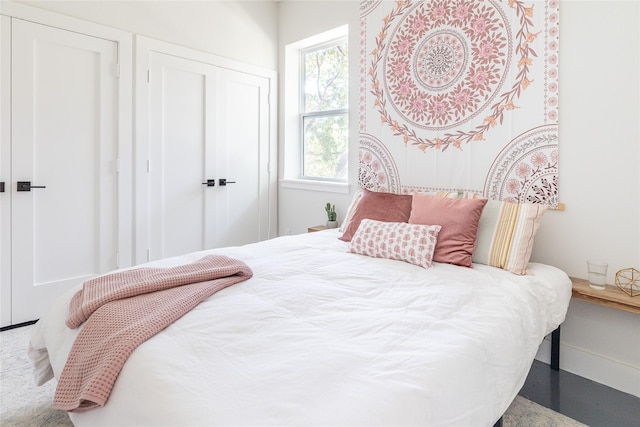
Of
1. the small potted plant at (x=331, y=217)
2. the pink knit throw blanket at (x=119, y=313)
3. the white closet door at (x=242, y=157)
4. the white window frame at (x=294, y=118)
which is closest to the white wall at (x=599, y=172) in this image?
the small potted plant at (x=331, y=217)

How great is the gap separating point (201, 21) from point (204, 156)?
46.1 inches

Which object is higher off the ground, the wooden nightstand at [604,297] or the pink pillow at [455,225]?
the pink pillow at [455,225]

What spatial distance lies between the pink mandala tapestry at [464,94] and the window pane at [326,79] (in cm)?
41

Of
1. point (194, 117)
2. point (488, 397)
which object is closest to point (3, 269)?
point (194, 117)

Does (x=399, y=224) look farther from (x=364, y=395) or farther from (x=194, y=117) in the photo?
(x=194, y=117)

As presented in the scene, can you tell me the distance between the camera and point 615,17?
1927mm

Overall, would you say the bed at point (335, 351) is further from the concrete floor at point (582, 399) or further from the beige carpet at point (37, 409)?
the concrete floor at point (582, 399)

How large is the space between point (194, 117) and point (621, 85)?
9.86 ft

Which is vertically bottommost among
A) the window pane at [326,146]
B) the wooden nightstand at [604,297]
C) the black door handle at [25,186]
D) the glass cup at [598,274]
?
the wooden nightstand at [604,297]

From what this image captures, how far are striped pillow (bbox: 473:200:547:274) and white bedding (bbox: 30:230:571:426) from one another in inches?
7.4

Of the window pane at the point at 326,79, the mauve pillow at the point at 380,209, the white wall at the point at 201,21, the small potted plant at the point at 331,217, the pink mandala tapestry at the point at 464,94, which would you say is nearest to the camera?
the pink mandala tapestry at the point at 464,94

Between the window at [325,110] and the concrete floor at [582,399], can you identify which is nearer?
the concrete floor at [582,399]

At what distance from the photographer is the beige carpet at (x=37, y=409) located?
5.33ft

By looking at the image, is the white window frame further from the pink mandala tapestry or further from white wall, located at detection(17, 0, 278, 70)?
the pink mandala tapestry
